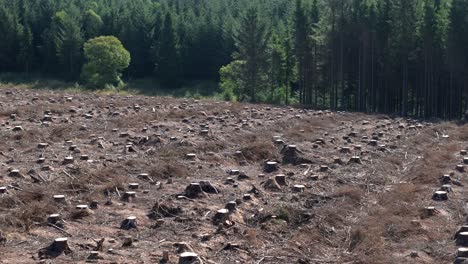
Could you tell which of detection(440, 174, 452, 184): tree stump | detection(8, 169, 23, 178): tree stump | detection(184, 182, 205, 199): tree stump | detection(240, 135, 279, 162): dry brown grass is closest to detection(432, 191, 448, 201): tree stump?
detection(440, 174, 452, 184): tree stump

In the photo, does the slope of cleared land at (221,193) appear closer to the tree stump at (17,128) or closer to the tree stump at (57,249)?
the tree stump at (57,249)

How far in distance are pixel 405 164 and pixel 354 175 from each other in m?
3.21

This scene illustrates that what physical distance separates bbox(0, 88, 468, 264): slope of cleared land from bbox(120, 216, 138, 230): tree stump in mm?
20

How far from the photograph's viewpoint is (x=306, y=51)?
5425cm

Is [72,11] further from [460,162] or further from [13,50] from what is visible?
[460,162]

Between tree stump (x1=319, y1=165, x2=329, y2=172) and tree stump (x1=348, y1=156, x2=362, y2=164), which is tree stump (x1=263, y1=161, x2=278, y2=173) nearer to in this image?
tree stump (x1=319, y1=165, x2=329, y2=172)

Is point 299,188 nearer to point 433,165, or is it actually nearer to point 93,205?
point 93,205

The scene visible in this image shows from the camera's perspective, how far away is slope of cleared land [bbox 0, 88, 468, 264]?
10406 millimetres

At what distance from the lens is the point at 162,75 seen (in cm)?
7188

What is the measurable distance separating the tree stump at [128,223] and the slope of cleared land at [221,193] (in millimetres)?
20

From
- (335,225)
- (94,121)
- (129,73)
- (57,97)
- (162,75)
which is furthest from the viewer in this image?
(129,73)

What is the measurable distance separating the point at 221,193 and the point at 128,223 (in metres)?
2.88

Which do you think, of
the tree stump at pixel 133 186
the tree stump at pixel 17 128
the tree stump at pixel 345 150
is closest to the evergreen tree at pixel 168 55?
the tree stump at pixel 17 128

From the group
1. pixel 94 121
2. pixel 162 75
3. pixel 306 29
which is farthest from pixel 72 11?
pixel 94 121
